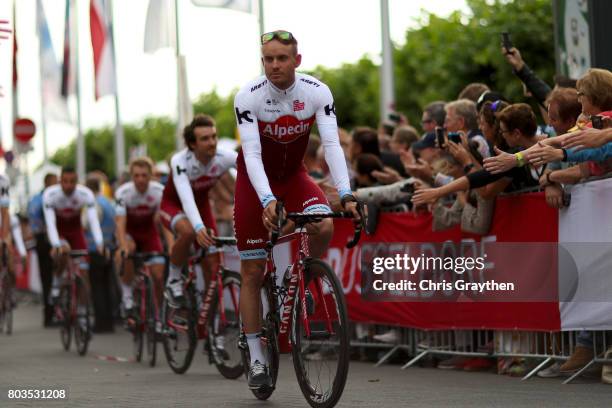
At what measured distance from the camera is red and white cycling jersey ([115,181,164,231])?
1611 centimetres

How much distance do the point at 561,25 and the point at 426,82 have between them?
52954 millimetres

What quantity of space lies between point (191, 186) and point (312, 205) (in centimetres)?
367

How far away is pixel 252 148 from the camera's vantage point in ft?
28.8

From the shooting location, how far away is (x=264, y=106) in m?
8.96

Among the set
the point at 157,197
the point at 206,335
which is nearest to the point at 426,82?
the point at 157,197

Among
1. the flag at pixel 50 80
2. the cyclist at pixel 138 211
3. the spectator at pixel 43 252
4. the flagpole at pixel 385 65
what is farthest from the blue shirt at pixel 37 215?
the flag at pixel 50 80

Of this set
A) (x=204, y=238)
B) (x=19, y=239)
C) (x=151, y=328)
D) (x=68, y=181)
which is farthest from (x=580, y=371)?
(x=19, y=239)

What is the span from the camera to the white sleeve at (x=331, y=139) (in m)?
8.70

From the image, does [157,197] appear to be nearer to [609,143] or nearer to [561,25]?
[561,25]

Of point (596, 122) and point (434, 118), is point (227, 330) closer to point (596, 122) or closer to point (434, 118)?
point (434, 118)

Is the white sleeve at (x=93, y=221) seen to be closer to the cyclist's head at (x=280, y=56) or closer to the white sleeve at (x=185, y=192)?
the white sleeve at (x=185, y=192)

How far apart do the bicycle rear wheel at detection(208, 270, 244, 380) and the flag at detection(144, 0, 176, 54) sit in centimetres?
1610

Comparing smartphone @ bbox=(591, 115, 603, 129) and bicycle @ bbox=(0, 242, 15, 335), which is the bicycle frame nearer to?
smartphone @ bbox=(591, 115, 603, 129)

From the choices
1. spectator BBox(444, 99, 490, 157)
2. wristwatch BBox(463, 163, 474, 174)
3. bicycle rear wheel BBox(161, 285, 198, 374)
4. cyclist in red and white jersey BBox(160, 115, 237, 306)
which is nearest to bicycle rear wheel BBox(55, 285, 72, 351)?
bicycle rear wheel BBox(161, 285, 198, 374)
